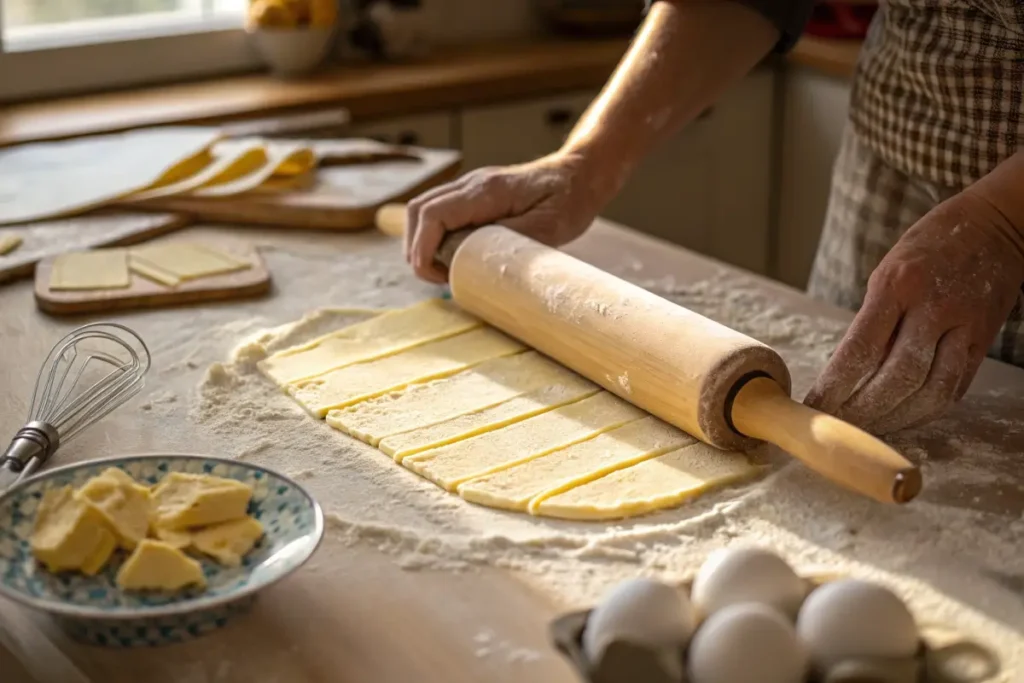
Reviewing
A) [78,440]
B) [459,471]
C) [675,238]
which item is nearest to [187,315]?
[78,440]

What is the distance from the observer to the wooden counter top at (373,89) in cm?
229

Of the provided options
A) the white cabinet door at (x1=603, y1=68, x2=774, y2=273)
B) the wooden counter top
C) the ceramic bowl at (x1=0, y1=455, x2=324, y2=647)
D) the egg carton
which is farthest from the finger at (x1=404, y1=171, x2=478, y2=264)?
the white cabinet door at (x1=603, y1=68, x2=774, y2=273)

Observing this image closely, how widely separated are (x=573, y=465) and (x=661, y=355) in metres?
0.14

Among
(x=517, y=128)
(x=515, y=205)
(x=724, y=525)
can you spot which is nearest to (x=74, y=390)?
(x=515, y=205)

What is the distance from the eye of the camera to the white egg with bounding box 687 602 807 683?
0.76 metres

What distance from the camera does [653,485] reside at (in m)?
1.09

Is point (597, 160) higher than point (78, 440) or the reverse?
higher

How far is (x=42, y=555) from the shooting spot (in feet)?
2.91

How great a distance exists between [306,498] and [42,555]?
0.19m

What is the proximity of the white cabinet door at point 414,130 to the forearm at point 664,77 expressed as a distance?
967 millimetres

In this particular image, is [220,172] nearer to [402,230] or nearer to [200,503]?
[402,230]

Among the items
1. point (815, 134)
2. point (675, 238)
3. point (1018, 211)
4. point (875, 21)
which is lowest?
point (675, 238)

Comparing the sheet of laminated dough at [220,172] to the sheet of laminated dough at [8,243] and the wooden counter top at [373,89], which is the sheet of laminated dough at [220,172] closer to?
the sheet of laminated dough at [8,243]

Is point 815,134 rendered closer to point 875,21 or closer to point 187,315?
point 875,21
